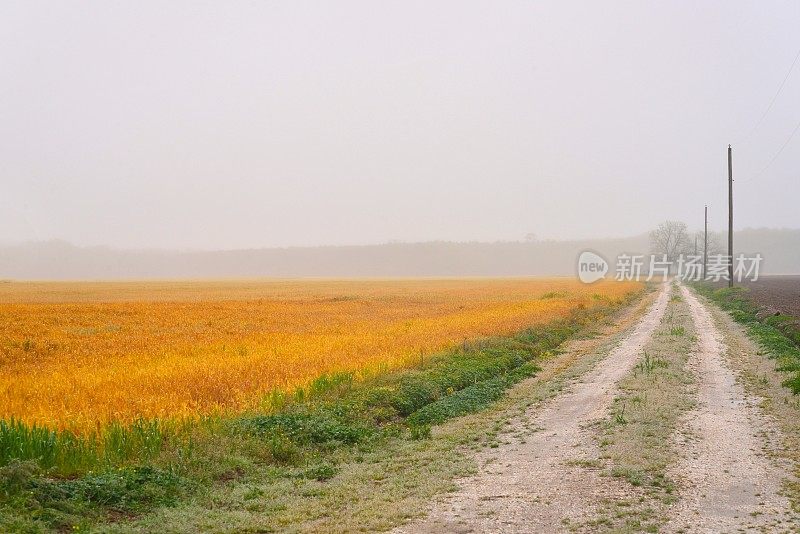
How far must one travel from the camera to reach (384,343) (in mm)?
23828

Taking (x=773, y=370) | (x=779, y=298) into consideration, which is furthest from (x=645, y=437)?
(x=779, y=298)

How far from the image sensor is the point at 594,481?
896cm

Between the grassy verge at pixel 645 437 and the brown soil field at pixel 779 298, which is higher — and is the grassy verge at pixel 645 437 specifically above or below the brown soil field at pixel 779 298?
below

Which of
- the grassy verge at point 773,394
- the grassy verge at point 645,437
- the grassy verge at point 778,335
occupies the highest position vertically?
the grassy verge at point 778,335

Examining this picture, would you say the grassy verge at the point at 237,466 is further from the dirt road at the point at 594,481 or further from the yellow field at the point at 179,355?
the yellow field at the point at 179,355

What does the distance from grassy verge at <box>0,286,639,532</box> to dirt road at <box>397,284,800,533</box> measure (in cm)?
81

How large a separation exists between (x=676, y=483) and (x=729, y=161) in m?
53.6

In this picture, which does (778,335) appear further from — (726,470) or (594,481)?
(594,481)

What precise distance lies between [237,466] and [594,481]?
208 inches

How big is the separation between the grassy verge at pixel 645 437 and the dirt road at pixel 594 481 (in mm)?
Result: 98

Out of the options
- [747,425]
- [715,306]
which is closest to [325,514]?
[747,425]

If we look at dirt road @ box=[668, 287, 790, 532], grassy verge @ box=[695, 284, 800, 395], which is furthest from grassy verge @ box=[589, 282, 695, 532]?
grassy verge @ box=[695, 284, 800, 395]

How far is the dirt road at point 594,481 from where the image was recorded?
7.44 m

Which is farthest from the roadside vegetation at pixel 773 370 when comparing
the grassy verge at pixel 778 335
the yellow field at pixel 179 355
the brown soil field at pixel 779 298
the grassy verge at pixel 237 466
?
the yellow field at pixel 179 355
